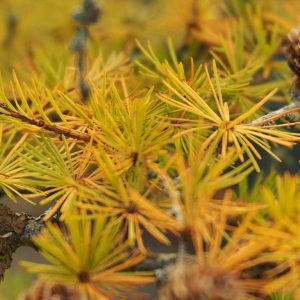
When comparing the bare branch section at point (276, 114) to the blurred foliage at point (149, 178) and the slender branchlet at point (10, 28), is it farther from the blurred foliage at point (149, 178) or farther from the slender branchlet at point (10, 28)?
the slender branchlet at point (10, 28)

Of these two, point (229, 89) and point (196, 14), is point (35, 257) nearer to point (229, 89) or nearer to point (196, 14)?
point (196, 14)

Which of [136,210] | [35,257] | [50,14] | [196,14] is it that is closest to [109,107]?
[136,210]

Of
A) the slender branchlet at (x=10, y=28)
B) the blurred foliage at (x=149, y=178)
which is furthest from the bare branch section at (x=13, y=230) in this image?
the slender branchlet at (x=10, y=28)

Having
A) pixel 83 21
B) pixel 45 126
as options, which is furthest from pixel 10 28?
pixel 45 126

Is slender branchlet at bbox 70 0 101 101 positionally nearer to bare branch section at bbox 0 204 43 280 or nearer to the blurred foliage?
the blurred foliage

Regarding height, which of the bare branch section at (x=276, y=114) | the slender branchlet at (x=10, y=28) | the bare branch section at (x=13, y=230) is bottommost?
the bare branch section at (x=13, y=230)

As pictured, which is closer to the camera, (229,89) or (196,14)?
(229,89)

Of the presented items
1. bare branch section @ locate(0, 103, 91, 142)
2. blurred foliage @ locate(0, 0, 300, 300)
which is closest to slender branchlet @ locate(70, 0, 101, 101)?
blurred foliage @ locate(0, 0, 300, 300)

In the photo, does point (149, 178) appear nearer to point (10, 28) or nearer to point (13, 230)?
point (13, 230)
